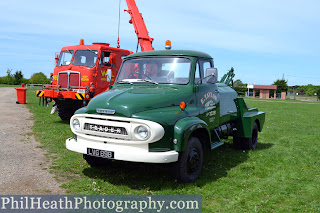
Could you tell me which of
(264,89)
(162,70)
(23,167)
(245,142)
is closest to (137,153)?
(162,70)

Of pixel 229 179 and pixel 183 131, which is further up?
pixel 183 131

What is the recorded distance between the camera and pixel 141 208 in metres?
4.36

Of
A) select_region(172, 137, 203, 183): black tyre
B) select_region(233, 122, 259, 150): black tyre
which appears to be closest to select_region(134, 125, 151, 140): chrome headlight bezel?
select_region(172, 137, 203, 183): black tyre

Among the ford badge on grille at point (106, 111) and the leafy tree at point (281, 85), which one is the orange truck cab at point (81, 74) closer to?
the ford badge on grille at point (106, 111)

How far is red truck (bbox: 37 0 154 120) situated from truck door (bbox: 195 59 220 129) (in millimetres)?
5460

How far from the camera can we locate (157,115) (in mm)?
4750

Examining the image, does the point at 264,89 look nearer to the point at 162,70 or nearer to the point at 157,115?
the point at 162,70

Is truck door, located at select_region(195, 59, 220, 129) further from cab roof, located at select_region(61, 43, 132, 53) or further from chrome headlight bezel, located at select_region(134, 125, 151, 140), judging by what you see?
cab roof, located at select_region(61, 43, 132, 53)

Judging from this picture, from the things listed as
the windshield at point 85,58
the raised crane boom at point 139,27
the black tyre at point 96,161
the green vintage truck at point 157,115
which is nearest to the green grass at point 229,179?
the black tyre at point 96,161

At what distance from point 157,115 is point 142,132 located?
0.35m

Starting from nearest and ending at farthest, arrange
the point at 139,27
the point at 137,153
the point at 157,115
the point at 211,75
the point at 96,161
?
1. the point at 137,153
2. the point at 157,115
3. the point at 211,75
4. the point at 96,161
5. the point at 139,27

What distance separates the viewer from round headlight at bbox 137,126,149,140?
4613mm

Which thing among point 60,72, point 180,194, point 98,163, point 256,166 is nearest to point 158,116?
point 180,194

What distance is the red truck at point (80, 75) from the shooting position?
1140 cm
